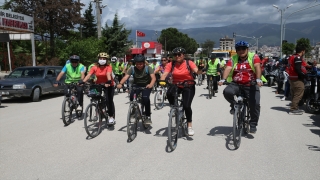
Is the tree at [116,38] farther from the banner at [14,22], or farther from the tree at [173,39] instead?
the tree at [173,39]

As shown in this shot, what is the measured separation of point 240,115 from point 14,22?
18186mm

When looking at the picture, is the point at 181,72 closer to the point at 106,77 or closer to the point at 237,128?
the point at 237,128

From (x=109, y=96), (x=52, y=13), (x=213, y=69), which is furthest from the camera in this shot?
(x=52, y=13)

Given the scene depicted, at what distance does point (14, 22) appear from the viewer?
19.9 m

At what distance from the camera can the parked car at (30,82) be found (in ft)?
41.1

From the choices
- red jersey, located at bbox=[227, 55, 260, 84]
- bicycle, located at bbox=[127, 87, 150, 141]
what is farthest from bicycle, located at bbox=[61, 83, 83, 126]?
red jersey, located at bbox=[227, 55, 260, 84]

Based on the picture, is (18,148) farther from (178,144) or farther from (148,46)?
(148,46)

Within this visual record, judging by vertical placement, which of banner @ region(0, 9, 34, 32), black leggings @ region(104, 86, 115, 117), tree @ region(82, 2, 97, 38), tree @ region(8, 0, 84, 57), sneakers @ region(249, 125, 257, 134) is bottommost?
sneakers @ region(249, 125, 257, 134)

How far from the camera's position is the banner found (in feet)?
61.6

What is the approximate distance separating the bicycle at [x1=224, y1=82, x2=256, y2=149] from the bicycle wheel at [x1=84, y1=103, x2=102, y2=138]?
10.0 ft

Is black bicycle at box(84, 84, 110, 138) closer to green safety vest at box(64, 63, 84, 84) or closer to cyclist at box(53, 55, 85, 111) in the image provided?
cyclist at box(53, 55, 85, 111)

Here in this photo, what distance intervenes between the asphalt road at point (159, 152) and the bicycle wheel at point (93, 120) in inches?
6.7

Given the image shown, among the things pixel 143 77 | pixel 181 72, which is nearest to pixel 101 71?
pixel 143 77

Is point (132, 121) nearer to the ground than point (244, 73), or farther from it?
nearer to the ground
